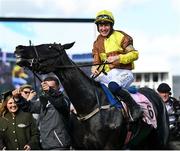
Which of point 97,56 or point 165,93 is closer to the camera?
point 97,56

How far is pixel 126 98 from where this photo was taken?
25.2 feet

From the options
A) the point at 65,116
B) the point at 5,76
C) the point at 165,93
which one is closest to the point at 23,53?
the point at 65,116

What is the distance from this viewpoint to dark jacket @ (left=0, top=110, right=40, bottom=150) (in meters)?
7.71

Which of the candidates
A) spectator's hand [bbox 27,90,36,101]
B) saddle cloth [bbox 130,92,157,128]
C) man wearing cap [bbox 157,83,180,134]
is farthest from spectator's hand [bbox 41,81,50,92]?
man wearing cap [bbox 157,83,180,134]

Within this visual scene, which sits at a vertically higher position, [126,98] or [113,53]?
[113,53]

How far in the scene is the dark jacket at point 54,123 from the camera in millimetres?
7434

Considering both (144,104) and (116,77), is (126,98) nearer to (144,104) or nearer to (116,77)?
(116,77)

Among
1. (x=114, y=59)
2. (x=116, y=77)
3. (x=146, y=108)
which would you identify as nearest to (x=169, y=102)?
(x=146, y=108)

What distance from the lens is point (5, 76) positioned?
1187 inches

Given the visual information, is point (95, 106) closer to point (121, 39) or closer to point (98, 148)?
point (98, 148)

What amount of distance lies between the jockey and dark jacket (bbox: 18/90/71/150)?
826 millimetres

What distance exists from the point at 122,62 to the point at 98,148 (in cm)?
136

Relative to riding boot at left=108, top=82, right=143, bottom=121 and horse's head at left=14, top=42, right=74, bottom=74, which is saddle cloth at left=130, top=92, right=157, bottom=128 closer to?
riding boot at left=108, top=82, right=143, bottom=121

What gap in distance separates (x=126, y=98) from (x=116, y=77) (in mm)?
462
